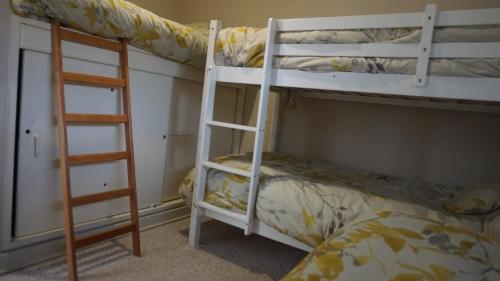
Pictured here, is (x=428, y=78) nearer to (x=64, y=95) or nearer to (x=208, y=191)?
(x=208, y=191)

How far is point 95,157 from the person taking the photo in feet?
5.78

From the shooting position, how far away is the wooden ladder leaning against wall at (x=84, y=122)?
159 cm

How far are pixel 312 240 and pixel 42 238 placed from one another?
54.4 inches

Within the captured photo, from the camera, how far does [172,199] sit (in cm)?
253

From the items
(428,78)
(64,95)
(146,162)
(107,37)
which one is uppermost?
(107,37)

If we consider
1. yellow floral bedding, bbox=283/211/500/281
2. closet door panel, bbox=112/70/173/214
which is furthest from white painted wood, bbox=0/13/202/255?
yellow floral bedding, bbox=283/211/500/281

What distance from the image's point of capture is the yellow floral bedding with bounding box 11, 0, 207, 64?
155 centimetres

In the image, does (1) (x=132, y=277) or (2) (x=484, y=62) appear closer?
(2) (x=484, y=62)

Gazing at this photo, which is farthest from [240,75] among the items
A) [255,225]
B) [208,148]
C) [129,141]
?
[255,225]

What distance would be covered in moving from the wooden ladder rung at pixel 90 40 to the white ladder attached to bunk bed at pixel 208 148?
21.0 inches

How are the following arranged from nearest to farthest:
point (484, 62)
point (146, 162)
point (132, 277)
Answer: point (484, 62)
point (132, 277)
point (146, 162)

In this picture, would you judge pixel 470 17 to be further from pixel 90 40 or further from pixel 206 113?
pixel 90 40

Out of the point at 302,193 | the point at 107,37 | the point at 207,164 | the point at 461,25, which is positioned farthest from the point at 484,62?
the point at 107,37

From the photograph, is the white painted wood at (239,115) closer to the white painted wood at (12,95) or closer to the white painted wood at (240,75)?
the white painted wood at (240,75)
